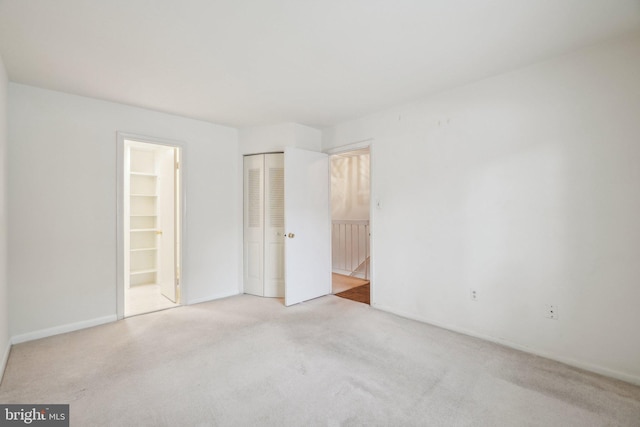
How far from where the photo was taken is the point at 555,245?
2357mm

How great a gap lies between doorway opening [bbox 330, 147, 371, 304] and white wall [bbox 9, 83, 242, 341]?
11.1 ft

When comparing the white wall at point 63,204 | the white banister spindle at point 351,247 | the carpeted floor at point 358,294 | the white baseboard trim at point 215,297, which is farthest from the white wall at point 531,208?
the white wall at point 63,204

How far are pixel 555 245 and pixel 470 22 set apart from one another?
1843mm

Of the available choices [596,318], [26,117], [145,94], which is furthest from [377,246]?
[26,117]

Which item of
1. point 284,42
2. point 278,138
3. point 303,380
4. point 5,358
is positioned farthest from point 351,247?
point 5,358

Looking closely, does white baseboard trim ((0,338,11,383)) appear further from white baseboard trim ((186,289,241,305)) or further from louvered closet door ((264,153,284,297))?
louvered closet door ((264,153,284,297))

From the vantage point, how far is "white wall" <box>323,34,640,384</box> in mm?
2098

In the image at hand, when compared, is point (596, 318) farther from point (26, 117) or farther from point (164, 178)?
point (26, 117)

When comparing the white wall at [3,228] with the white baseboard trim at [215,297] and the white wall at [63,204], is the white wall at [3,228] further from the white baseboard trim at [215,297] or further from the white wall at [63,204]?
the white baseboard trim at [215,297]

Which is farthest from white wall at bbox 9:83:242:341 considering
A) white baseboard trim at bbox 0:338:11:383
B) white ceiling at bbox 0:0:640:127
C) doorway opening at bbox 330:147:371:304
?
doorway opening at bbox 330:147:371:304

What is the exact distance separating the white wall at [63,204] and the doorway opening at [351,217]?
3385mm

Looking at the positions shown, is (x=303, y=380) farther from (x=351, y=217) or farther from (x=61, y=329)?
(x=351, y=217)

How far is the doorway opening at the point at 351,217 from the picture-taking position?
5.66m

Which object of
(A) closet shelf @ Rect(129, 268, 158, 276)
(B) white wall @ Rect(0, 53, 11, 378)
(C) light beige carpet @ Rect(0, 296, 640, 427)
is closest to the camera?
(C) light beige carpet @ Rect(0, 296, 640, 427)
